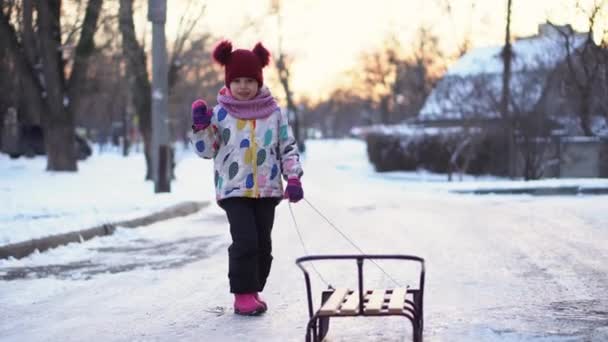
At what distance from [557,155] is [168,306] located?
2137cm

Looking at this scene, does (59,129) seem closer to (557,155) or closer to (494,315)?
(557,155)

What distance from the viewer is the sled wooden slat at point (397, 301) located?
447 centimetres

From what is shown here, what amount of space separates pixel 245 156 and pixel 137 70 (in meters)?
19.2

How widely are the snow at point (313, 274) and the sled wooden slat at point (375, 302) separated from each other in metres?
0.46

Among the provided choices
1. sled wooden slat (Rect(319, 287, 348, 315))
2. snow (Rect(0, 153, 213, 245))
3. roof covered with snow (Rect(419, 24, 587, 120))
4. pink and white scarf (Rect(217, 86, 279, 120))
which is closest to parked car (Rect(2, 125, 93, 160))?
snow (Rect(0, 153, 213, 245))

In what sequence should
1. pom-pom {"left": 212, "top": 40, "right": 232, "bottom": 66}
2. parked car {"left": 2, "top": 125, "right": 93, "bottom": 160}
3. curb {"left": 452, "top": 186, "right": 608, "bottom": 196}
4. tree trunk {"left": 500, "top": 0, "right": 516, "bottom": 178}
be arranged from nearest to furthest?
1. pom-pom {"left": 212, "top": 40, "right": 232, "bottom": 66}
2. curb {"left": 452, "top": 186, "right": 608, "bottom": 196}
3. tree trunk {"left": 500, "top": 0, "right": 516, "bottom": 178}
4. parked car {"left": 2, "top": 125, "right": 93, "bottom": 160}

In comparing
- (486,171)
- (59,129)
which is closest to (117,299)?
(59,129)

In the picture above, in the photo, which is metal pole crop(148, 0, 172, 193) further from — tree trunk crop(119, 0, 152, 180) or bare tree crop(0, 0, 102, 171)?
bare tree crop(0, 0, 102, 171)

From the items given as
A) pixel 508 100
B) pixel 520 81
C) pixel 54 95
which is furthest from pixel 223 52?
pixel 520 81

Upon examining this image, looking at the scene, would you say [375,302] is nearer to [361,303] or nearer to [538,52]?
[361,303]

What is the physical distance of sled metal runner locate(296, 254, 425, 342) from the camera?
442 cm

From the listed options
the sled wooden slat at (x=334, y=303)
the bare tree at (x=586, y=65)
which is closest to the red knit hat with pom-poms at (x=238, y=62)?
the sled wooden slat at (x=334, y=303)

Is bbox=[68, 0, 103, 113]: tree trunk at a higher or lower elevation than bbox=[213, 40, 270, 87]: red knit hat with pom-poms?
higher

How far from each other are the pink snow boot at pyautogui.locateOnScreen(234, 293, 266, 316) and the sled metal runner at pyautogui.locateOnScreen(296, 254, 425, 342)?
0.89 metres
